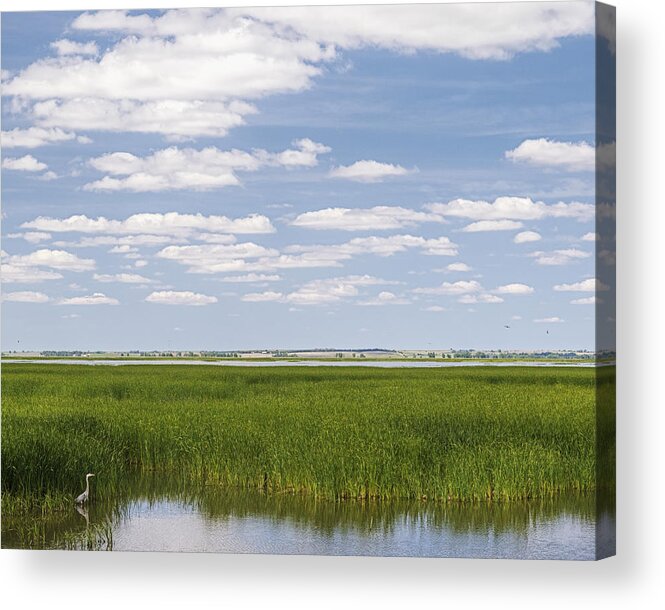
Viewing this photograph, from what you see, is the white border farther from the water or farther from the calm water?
the water

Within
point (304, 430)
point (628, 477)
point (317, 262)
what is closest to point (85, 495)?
point (304, 430)

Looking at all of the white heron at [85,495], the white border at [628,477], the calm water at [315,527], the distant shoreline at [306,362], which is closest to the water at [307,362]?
the distant shoreline at [306,362]

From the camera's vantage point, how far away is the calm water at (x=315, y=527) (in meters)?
9.60

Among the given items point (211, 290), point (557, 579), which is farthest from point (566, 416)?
point (211, 290)

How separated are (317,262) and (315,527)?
2.30m

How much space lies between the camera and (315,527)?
1016 centimetres

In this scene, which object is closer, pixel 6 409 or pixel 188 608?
pixel 188 608

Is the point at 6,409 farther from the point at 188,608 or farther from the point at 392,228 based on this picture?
the point at 392,228

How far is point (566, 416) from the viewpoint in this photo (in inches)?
392

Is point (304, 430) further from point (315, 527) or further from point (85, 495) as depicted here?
point (85, 495)

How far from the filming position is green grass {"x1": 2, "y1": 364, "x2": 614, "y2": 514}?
10125 mm

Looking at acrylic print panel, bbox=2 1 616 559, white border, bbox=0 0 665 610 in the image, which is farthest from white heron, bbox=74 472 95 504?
white border, bbox=0 0 665 610

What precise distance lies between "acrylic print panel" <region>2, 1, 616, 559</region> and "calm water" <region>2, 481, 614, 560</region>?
0.03 metres

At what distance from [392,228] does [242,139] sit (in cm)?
153
